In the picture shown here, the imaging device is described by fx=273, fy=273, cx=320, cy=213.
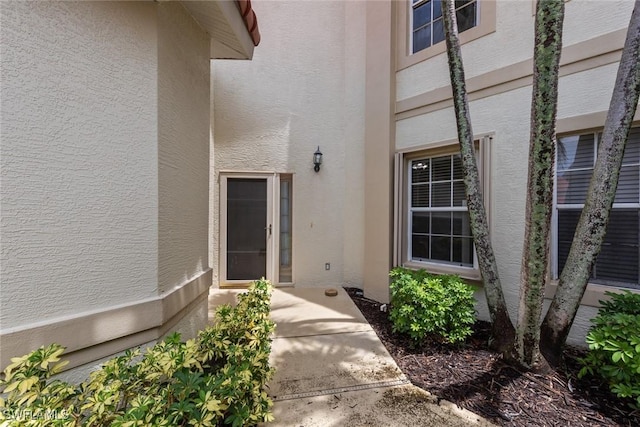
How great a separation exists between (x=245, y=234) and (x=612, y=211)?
5776 mm

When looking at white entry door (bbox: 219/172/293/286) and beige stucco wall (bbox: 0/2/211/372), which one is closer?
beige stucco wall (bbox: 0/2/211/372)

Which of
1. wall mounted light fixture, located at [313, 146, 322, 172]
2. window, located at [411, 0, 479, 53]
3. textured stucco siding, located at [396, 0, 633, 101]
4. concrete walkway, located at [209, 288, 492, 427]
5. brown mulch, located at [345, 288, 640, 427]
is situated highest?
window, located at [411, 0, 479, 53]

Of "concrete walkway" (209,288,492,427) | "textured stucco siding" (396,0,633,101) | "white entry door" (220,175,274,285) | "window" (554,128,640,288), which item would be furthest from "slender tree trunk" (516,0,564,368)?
"white entry door" (220,175,274,285)

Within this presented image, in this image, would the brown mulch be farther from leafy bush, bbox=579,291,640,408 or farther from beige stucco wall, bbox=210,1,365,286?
beige stucco wall, bbox=210,1,365,286

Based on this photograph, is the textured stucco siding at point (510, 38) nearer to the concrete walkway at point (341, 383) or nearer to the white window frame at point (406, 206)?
the white window frame at point (406, 206)

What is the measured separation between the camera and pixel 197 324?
3.11 m

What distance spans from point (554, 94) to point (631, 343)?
2.22 meters

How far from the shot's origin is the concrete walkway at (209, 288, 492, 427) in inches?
90.8

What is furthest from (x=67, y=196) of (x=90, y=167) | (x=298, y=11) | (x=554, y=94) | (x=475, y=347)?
(x=298, y=11)

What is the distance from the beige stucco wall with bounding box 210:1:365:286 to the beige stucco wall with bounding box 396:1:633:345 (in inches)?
84.3

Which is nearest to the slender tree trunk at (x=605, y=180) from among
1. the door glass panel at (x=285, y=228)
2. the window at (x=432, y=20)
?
the window at (x=432, y=20)

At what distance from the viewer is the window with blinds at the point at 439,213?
4410mm

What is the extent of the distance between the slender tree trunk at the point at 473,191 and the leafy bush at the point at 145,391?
2673mm

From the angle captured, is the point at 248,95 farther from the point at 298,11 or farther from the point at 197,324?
the point at 197,324
